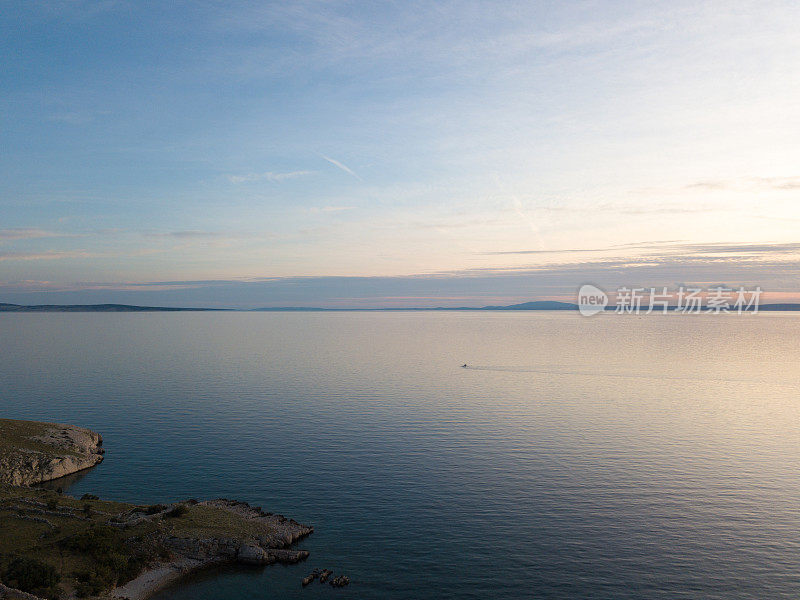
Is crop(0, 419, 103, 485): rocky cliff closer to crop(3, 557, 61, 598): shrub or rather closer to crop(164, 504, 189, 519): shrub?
crop(164, 504, 189, 519): shrub

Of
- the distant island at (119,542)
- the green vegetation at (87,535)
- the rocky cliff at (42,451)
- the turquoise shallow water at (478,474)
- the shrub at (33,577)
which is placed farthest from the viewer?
the rocky cliff at (42,451)

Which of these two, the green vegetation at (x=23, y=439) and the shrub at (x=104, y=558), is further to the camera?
the green vegetation at (x=23, y=439)

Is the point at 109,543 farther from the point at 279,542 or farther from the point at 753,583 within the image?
the point at 753,583

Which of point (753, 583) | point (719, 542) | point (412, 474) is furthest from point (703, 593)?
point (412, 474)

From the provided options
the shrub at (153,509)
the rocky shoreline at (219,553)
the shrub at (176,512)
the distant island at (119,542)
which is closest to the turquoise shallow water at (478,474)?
the rocky shoreline at (219,553)

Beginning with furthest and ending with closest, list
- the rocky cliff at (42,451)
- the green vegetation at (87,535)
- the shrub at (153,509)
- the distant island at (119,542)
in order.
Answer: the rocky cliff at (42,451) → the shrub at (153,509) → the distant island at (119,542) → the green vegetation at (87,535)

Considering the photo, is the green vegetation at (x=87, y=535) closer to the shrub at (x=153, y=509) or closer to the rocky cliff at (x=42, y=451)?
the shrub at (x=153, y=509)

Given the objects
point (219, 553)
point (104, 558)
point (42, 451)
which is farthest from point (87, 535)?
point (42, 451)

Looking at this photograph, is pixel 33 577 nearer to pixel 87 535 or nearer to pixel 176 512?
pixel 87 535
